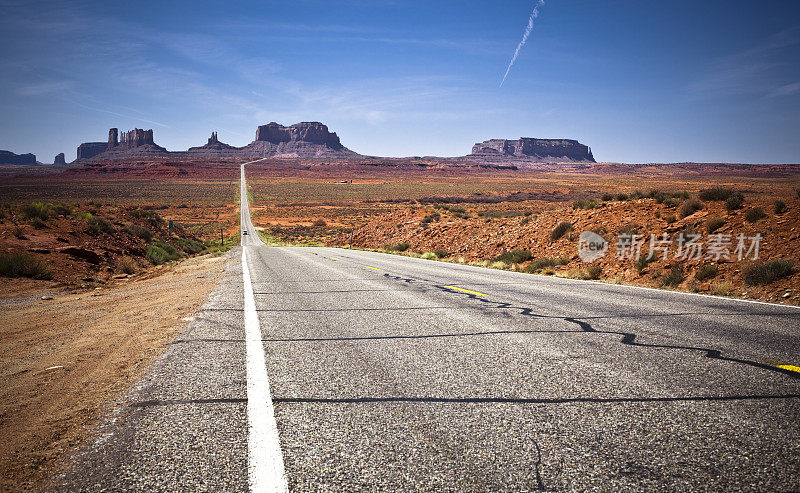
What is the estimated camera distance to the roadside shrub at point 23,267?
1036 cm

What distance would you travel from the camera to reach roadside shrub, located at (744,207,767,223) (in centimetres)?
1144

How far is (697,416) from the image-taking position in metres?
2.77

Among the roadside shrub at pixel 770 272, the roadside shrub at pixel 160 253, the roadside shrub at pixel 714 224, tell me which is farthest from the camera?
the roadside shrub at pixel 160 253

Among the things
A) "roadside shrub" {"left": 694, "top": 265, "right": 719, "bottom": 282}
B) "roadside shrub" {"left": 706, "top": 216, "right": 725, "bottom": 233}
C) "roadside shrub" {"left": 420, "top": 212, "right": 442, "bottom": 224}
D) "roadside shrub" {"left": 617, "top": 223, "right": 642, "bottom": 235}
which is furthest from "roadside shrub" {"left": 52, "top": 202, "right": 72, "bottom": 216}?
"roadside shrub" {"left": 706, "top": 216, "right": 725, "bottom": 233}

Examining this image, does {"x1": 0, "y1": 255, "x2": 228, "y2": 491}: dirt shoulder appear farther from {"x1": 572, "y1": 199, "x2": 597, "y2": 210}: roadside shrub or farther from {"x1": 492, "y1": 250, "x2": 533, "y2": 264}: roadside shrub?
{"x1": 572, "y1": 199, "x2": 597, "y2": 210}: roadside shrub

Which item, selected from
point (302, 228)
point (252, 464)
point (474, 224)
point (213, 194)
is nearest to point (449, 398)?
point (252, 464)

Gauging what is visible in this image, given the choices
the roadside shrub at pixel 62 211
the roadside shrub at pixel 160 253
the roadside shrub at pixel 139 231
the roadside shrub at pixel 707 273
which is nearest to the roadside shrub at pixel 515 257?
the roadside shrub at pixel 707 273

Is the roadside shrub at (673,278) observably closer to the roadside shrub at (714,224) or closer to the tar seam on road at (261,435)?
the roadside shrub at (714,224)

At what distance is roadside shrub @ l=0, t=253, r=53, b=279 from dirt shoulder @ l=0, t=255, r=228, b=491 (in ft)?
5.30

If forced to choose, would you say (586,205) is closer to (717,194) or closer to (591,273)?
(717,194)

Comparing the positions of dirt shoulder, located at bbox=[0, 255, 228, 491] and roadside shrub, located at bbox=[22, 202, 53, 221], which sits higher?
roadside shrub, located at bbox=[22, 202, 53, 221]

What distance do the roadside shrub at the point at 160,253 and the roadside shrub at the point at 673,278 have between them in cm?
1920

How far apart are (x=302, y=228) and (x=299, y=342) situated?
1968 inches

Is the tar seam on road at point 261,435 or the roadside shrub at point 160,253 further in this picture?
the roadside shrub at point 160,253
